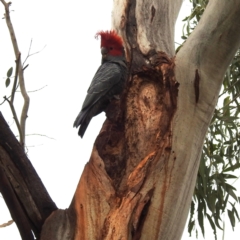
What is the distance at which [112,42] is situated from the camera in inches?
75.4

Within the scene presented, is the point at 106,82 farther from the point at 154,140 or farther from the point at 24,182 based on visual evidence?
the point at 24,182

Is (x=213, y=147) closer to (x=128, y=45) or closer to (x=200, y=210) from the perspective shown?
(x=200, y=210)

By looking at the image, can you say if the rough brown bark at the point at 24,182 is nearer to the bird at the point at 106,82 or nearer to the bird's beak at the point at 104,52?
the bird at the point at 106,82

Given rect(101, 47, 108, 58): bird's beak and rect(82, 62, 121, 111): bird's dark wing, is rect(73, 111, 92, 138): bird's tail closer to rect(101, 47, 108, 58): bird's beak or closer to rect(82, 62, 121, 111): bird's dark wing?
rect(82, 62, 121, 111): bird's dark wing

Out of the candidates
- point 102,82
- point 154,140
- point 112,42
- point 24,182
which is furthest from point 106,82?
point 24,182

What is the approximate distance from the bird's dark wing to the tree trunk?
0.20m

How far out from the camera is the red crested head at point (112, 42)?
184cm

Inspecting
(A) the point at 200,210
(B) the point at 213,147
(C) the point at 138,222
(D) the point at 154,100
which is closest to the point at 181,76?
(D) the point at 154,100

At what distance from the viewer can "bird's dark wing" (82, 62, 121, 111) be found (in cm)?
183

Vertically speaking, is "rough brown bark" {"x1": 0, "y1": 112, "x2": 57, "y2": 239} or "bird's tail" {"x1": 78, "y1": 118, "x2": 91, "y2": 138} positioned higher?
"bird's tail" {"x1": 78, "y1": 118, "x2": 91, "y2": 138}

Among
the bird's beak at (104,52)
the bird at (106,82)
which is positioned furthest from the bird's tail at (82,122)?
the bird's beak at (104,52)

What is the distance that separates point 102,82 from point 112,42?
17 cm

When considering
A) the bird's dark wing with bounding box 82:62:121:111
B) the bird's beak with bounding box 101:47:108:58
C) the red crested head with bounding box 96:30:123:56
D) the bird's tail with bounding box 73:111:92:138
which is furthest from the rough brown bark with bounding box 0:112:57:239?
the bird's beak with bounding box 101:47:108:58

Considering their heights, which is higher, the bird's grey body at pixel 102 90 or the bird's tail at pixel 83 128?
the bird's grey body at pixel 102 90
